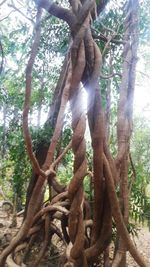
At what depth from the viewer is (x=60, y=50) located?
346 cm

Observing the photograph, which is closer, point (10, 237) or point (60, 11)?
point (60, 11)

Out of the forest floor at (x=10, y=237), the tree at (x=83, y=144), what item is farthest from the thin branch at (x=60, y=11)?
the forest floor at (x=10, y=237)

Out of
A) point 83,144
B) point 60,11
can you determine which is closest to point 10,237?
point 83,144

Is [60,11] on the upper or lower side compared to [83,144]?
upper

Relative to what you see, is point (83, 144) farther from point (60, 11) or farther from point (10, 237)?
point (10, 237)

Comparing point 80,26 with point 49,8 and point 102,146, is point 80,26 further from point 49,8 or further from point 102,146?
point 102,146

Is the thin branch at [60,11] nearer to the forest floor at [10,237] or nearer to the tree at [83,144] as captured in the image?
the tree at [83,144]

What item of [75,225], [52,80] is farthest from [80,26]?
[52,80]

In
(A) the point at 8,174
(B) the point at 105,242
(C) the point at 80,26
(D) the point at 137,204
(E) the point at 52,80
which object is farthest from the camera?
(A) the point at 8,174

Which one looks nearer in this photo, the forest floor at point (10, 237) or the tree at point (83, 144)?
the tree at point (83, 144)

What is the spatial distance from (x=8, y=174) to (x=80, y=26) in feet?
20.0

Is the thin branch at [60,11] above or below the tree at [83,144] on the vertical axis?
above

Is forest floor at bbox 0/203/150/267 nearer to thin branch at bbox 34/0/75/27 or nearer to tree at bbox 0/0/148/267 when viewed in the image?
tree at bbox 0/0/148/267

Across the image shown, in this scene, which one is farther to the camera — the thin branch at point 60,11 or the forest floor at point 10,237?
the forest floor at point 10,237
